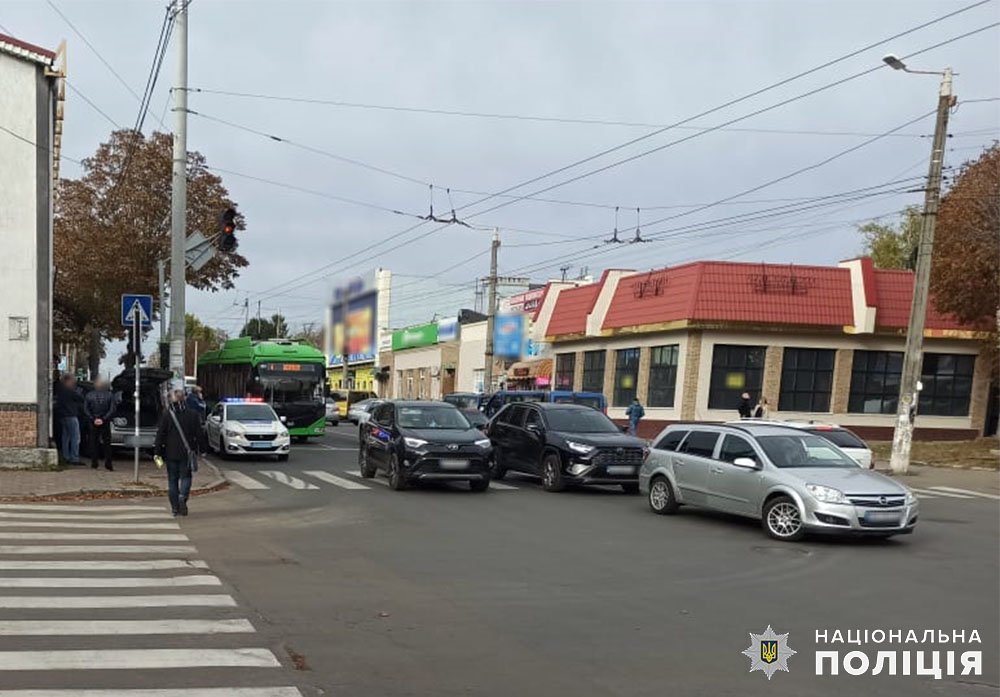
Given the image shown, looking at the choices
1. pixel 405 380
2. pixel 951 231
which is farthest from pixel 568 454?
pixel 405 380

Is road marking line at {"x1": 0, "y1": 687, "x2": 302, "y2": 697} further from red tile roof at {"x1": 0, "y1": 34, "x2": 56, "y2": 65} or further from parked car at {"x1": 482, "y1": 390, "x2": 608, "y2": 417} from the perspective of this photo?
parked car at {"x1": 482, "y1": 390, "x2": 608, "y2": 417}

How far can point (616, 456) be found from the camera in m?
17.0

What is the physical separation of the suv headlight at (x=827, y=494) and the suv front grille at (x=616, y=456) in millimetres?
5566

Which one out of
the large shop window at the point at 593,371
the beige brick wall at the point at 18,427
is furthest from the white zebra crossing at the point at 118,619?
the large shop window at the point at 593,371

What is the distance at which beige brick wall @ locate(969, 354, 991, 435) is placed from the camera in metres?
39.5

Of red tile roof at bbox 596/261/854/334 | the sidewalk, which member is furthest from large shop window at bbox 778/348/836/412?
the sidewalk

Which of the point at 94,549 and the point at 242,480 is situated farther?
the point at 242,480

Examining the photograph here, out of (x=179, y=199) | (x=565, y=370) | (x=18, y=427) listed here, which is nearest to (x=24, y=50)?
(x=179, y=199)

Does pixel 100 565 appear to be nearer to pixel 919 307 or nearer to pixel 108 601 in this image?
pixel 108 601

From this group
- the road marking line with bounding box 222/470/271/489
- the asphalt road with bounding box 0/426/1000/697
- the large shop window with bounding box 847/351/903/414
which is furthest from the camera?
the large shop window with bounding box 847/351/903/414

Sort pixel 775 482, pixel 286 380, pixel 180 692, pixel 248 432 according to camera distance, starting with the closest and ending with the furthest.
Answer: pixel 180 692 < pixel 775 482 < pixel 248 432 < pixel 286 380

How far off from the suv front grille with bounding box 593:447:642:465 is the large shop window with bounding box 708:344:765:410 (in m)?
21.2

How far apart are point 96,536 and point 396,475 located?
6.63m

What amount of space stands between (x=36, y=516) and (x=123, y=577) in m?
4.76
